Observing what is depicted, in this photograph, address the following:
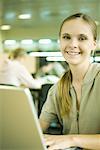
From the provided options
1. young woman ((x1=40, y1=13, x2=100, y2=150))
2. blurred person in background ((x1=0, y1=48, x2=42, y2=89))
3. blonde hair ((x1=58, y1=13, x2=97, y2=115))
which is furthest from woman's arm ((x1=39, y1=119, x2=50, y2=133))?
blurred person in background ((x1=0, y1=48, x2=42, y2=89))

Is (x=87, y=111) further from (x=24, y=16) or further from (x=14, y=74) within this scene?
(x=24, y=16)

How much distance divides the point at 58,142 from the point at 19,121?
354mm

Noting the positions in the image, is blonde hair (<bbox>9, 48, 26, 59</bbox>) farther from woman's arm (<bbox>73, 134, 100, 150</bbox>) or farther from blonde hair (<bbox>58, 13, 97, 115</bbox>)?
woman's arm (<bbox>73, 134, 100, 150</bbox>)

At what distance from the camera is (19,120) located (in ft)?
2.88

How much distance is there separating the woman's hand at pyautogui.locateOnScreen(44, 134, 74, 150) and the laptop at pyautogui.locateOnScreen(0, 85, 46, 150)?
25 centimetres

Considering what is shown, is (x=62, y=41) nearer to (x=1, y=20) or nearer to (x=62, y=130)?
(x=62, y=130)

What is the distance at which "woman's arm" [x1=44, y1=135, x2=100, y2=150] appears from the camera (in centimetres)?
118

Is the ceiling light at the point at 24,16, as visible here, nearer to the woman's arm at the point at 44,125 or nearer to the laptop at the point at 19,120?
the woman's arm at the point at 44,125

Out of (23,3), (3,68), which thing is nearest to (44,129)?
(3,68)

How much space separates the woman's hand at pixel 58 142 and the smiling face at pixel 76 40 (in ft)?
1.22

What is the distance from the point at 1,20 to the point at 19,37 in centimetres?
81

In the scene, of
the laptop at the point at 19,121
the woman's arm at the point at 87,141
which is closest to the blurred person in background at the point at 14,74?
the woman's arm at the point at 87,141

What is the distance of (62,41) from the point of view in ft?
4.78

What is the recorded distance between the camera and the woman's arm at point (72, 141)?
1.18 meters
